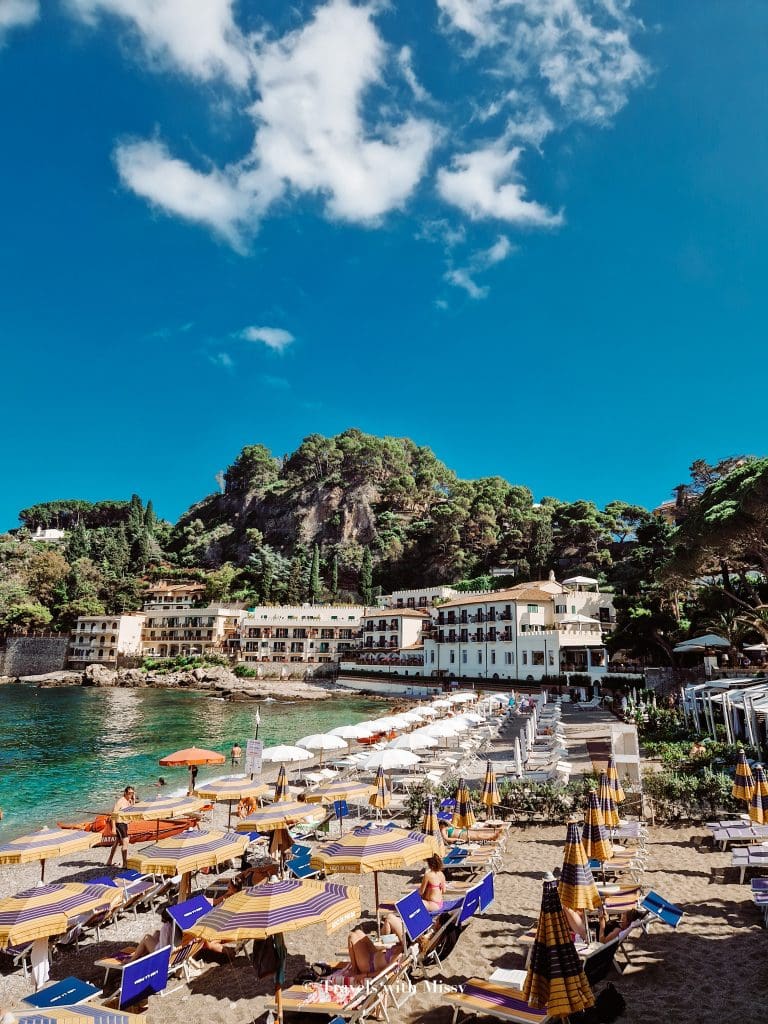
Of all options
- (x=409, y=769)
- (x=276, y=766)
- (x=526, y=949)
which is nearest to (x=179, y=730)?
(x=276, y=766)

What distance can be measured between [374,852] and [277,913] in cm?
215

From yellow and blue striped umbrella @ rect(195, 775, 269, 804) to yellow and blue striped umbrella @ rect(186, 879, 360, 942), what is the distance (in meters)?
7.77

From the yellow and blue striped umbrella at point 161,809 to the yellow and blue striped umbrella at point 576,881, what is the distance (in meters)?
8.40

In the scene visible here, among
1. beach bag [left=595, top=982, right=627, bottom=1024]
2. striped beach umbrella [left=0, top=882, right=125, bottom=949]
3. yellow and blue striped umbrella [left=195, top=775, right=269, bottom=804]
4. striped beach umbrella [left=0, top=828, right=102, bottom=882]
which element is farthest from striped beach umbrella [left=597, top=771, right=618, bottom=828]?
striped beach umbrella [left=0, top=828, right=102, bottom=882]

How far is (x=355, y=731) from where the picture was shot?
2472 centimetres

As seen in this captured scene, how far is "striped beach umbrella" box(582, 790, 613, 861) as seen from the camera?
9.34 m

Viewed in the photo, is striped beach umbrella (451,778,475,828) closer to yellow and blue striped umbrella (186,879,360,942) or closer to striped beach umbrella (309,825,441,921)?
striped beach umbrella (309,825,441,921)

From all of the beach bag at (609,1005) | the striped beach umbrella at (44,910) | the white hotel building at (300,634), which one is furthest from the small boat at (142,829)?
the white hotel building at (300,634)

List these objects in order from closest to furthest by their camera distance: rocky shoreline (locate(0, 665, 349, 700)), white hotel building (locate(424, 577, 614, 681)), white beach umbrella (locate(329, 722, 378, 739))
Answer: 1. white beach umbrella (locate(329, 722, 378, 739))
2. white hotel building (locate(424, 577, 614, 681))
3. rocky shoreline (locate(0, 665, 349, 700))

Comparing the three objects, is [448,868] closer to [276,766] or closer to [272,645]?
[276,766]

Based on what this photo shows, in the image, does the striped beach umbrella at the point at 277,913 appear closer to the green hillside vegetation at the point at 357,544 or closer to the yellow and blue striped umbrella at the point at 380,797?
the yellow and blue striped umbrella at the point at 380,797

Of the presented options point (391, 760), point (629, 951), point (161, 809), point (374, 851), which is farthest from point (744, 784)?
point (161, 809)

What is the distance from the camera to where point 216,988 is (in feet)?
25.7

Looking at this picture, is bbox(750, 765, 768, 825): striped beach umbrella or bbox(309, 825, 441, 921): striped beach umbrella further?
bbox(750, 765, 768, 825): striped beach umbrella
